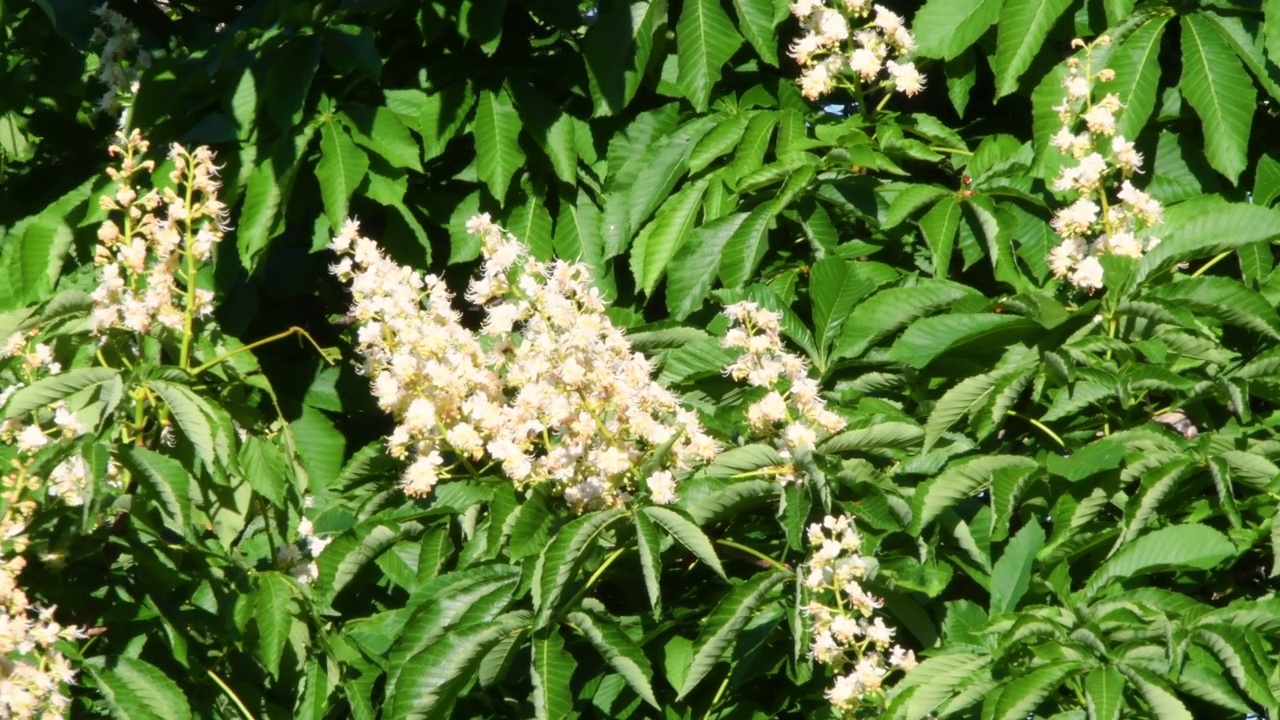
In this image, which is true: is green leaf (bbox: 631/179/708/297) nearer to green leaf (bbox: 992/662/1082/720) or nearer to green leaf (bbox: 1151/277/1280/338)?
green leaf (bbox: 1151/277/1280/338)

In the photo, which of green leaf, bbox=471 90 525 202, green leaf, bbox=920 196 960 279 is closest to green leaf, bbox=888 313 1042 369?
green leaf, bbox=920 196 960 279

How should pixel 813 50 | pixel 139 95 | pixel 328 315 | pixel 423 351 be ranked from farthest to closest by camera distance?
pixel 328 315
pixel 139 95
pixel 813 50
pixel 423 351

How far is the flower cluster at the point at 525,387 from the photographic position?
7.10 feet

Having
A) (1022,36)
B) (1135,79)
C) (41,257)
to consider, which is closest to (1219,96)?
(1135,79)

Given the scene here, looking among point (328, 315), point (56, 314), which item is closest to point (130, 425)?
point (56, 314)

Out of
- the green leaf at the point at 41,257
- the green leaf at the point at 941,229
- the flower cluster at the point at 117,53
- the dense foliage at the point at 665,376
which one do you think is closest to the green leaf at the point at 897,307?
the dense foliage at the point at 665,376

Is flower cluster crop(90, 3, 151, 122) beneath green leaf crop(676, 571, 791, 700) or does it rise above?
above

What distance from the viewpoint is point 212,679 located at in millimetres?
2480

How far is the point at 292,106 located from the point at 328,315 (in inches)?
24.8

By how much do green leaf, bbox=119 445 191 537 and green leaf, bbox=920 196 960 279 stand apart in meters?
1.20

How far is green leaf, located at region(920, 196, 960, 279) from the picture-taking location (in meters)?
2.60

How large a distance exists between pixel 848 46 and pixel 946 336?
696mm

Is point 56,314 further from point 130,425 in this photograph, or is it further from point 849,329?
point 849,329

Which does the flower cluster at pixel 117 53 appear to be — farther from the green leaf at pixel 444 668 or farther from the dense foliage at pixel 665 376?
Result: the green leaf at pixel 444 668
